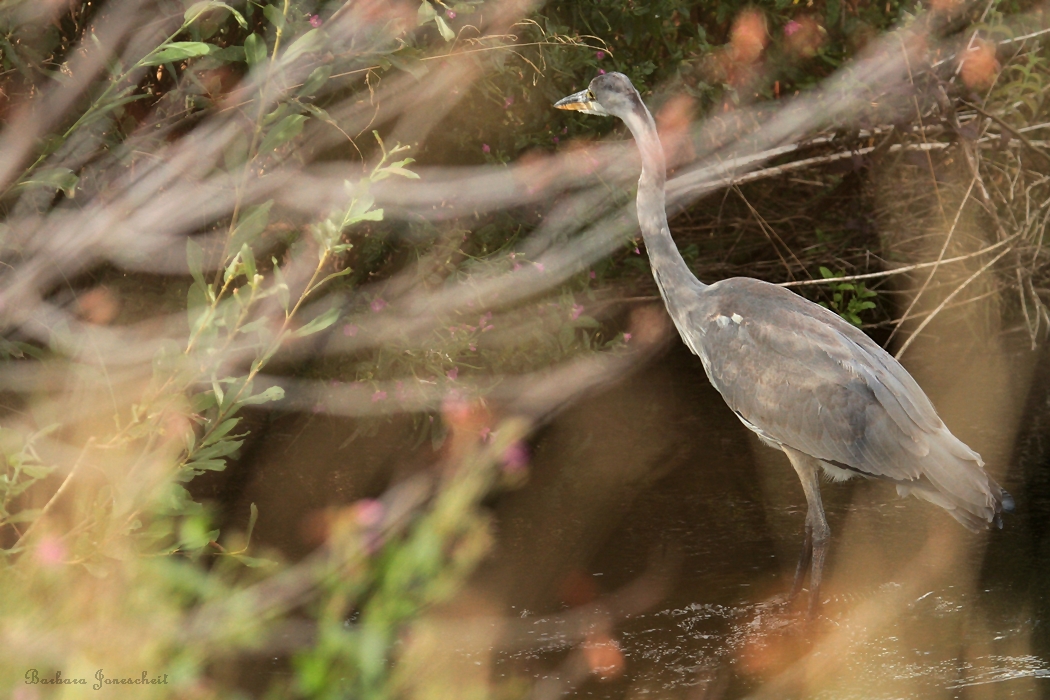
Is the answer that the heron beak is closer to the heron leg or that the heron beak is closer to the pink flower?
the heron leg

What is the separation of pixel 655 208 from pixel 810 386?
106 cm

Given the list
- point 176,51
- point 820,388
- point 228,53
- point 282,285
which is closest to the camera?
point 282,285

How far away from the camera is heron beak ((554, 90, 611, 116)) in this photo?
484 cm

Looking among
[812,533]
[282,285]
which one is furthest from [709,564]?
[282,285]

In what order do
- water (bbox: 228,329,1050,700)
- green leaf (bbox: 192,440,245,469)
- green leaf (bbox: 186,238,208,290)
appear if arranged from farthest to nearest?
1. water (bbox: 228,329,1050,700)
2. green leaf (bbox: 192,440,245,469)
3. green leaf (bbox: 186,238,208,290)

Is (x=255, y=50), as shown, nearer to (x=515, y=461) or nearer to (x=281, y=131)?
(x=281, y=131)

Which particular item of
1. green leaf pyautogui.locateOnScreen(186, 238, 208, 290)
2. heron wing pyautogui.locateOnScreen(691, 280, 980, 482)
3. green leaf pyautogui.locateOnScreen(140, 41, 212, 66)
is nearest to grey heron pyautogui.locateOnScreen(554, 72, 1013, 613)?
heron wing pyautogui.locateOnScreen(691, 280, 980, 482)

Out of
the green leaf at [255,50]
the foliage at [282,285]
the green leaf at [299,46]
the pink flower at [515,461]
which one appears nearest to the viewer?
the foliage at [282,285]

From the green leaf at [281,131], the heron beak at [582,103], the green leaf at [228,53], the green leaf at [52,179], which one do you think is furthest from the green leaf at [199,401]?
the heron beak at [582,103]

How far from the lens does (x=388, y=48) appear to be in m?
3.87

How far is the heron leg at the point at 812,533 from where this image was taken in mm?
4285

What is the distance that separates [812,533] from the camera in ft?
14.8

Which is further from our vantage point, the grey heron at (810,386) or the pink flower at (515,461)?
the pink flower at (515,461)

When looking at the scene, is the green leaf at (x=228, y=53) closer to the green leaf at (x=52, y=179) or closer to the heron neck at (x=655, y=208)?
the green leaf at (x=52, y=179)
